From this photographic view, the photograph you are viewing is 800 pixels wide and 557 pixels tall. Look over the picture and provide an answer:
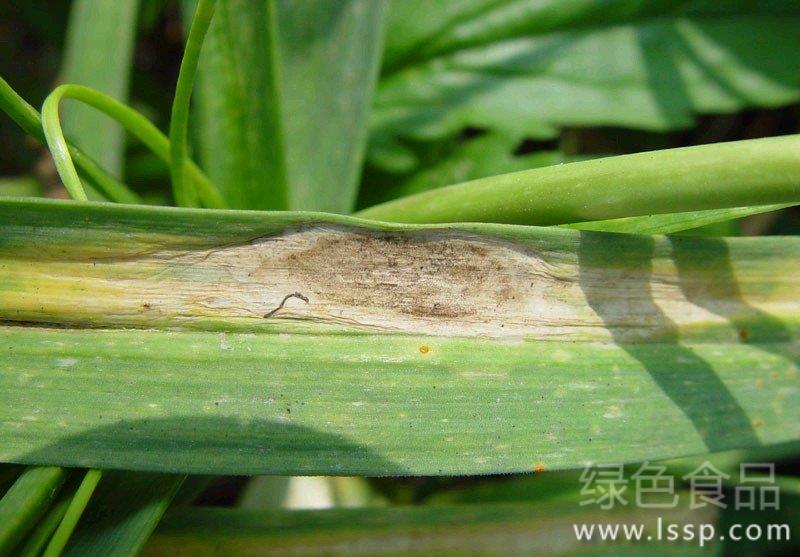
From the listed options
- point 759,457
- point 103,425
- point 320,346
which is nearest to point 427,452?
point 320,346

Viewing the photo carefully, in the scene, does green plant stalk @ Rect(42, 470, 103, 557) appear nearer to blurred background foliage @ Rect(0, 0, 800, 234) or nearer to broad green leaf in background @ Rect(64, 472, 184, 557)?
broad green leaf in background @ Rect(64, 472, 184, 557)

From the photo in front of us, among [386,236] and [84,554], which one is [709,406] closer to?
[386,236]

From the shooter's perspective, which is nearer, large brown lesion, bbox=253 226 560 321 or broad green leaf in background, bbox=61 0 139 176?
large brown lesion, bbox=253 226 560 321

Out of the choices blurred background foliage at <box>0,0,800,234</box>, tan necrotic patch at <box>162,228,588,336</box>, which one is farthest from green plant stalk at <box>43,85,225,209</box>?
blurred background foliage at <box>0,0,800,234</box>

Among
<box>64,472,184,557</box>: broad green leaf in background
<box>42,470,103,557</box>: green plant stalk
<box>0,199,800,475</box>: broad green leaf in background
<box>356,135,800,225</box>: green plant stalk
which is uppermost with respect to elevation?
<box>356,135,800,225</box>: green plant stalk

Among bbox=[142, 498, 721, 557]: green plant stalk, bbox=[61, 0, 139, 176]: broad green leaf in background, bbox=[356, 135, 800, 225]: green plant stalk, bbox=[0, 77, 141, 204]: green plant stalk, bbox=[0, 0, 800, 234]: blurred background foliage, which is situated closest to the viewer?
bbox=[356, 135, 800, 225]: green plant stalk

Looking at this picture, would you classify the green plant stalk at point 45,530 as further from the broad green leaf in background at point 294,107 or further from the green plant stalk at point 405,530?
the broad green leaf in background at point 294,107

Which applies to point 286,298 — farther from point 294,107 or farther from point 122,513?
point 294,107

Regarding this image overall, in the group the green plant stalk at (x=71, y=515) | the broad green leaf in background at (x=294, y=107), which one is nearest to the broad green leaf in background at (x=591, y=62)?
the broad green leaf in background at (x=294, y=107)
